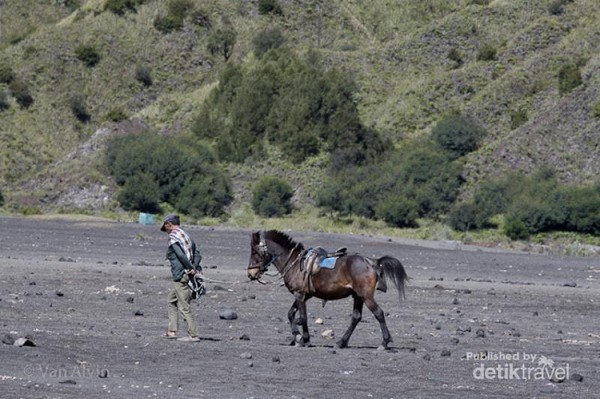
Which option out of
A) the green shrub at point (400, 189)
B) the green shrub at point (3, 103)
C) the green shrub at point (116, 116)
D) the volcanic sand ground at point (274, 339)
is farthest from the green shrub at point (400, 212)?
the green shrub at point (3, 103)

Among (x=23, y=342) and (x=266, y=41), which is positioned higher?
(x=266, y=41)

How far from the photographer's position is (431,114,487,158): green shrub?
66875 mm

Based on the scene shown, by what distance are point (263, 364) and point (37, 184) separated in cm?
5994

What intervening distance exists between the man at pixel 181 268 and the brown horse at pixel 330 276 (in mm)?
954

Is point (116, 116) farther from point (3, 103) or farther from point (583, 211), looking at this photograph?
point (583, 211)

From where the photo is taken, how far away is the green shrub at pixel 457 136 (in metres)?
66.9

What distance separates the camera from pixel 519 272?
119 feet

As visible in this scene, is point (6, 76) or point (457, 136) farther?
point (6, 76)

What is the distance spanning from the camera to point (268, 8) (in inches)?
3789

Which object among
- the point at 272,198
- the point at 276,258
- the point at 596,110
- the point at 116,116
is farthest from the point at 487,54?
the point at 276,258

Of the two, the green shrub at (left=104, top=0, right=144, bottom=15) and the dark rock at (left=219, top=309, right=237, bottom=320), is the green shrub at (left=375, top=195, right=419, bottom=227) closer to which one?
the dark rock at (left=219, top=309, right=237, bottom=320)

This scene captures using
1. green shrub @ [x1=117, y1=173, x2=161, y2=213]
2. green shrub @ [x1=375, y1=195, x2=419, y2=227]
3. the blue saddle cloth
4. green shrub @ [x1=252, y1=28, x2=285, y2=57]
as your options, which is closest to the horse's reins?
the blue saddle cloth

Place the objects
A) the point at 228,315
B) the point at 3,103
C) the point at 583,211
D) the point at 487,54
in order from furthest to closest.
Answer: the point at 3,103 < the point at 487,54 < the point at 583,211 < the point at 228,315

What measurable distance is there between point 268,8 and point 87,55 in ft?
46.1
